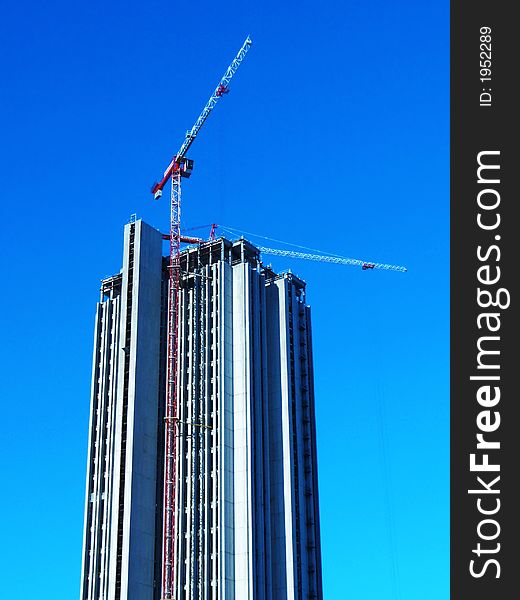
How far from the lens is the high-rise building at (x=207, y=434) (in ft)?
457

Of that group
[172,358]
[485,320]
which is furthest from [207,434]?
[485,320]

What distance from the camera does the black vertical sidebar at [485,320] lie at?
1430 inches

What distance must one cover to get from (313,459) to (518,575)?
124 meters

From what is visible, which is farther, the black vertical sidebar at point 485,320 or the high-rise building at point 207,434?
the high-rise building at point 207,434

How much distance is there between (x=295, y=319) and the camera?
166375mm

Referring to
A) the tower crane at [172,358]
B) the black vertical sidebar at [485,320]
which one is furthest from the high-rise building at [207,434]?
the black vertical sidebar at [485,320]

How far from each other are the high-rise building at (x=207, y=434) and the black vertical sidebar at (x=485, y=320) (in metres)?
105

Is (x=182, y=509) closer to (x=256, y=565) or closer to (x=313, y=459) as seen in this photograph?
(x=256, y=565)

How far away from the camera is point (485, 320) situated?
38125mm

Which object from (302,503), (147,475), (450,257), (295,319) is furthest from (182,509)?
(450,257)

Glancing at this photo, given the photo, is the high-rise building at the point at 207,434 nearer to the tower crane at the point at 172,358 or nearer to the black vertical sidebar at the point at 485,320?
the tower crane at the point at 172,358

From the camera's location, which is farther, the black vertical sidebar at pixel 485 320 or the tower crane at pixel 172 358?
the tower crane at pixel 172 358

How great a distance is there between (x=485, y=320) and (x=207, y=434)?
11244 centimetres

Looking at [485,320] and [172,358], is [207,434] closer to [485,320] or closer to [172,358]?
[172,358]
